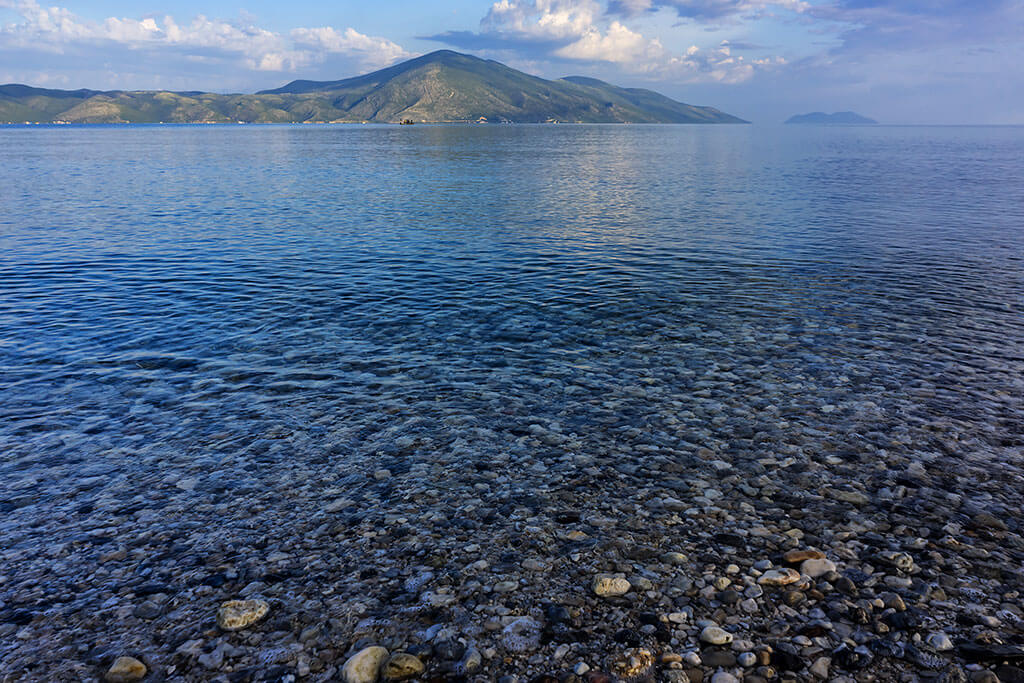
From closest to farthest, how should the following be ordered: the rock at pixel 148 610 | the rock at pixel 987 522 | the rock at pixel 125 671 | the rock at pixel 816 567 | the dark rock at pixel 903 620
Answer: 1. the rock at pixel 125 671
2. the dark rock at pixel 903 620
3. the rock at pixel 148 610
4. the rock at pixel 816 567
5. the rock at pixel 987 522

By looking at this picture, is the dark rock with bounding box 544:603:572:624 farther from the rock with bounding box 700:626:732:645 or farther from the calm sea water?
the calm sea water

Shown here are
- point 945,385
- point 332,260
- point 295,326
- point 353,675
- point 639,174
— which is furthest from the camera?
point 639,174

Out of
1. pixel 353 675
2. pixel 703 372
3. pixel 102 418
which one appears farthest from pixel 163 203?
pixel 353 675

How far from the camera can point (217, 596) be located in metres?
9.25

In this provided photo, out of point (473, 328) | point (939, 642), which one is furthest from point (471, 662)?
point (473, 328)

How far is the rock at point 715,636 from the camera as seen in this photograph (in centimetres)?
812

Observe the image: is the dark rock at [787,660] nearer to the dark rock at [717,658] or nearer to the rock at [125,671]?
the dark rock at [717,658]

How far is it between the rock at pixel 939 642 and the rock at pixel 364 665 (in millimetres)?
7511

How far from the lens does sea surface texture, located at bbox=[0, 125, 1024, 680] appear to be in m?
8.66

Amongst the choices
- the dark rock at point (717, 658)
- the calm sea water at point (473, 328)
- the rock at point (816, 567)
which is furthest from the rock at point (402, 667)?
the rock at point (816, 567)

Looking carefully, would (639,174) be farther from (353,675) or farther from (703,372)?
(353,675)

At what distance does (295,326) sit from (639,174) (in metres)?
78.1

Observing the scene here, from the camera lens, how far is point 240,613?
880 centimetres

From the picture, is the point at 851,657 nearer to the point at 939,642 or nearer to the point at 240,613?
the point at 939,642
